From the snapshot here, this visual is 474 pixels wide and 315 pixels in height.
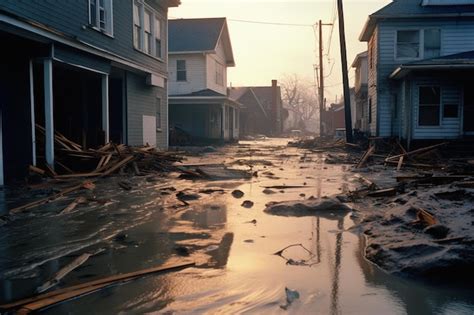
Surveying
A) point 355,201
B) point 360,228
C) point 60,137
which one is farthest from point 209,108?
point 360,228

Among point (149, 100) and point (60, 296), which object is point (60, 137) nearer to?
point (149, 100)

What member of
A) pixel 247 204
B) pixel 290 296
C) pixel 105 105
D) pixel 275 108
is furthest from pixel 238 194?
pixel 275 108

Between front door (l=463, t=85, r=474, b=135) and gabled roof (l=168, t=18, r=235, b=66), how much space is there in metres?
18.7

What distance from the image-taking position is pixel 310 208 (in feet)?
24.3

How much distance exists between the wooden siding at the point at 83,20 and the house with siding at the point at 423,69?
440 inches

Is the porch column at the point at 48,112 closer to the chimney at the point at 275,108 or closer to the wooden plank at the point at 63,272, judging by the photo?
the wooden plank at the point at 63,272

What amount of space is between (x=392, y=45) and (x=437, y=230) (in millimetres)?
20498

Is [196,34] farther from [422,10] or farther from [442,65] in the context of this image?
[442,65]

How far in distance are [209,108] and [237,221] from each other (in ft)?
93.5

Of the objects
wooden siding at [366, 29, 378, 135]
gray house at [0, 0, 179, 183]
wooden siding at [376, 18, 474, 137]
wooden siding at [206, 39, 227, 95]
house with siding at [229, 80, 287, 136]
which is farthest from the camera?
house with siding at [229, 80, 287, 136]

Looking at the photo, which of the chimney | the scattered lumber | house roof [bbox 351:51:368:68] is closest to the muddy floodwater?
the scattered lumber

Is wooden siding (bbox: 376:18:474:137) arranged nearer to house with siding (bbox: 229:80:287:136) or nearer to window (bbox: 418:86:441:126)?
window (bbox: 418:86:441:126)

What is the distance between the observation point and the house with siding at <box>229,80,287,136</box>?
226ft

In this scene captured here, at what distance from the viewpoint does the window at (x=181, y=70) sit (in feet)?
116
